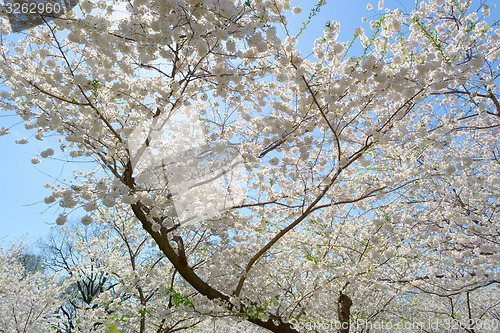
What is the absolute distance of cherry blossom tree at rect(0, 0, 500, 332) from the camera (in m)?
3.49

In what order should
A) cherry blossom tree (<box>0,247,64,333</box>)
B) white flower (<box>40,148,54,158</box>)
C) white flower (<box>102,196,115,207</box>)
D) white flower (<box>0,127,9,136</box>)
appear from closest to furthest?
1. white flower (<box>102,196,115,207</box>)
2. white flower (<box>40,148,54,158</box>)
3. white flower (<box>0,127,9,136</box>)
4. cherry blossom tree (<box>0,247,64,333</box>)

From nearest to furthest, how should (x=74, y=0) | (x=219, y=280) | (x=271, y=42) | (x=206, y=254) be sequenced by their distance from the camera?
(x=74, y=0) < (x=271, y=42) < (x=219, y=280) < (x=206, y=254)

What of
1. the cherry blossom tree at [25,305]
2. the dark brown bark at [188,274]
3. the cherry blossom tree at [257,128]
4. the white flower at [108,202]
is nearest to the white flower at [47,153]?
the cherry blossom tree at [257,128]

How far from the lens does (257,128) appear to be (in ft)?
15.8

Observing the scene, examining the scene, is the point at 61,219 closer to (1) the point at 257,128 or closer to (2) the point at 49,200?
(2) the point at 49,200

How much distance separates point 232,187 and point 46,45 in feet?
11.3

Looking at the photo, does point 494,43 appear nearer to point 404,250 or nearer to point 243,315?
point 404,250

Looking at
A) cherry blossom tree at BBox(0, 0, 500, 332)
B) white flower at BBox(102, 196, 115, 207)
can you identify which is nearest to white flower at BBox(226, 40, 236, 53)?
cherry blossom tree at BBox(0, 0, 500, 332)

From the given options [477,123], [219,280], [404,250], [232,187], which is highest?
[477,123]

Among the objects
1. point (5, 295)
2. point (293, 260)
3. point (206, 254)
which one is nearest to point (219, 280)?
point (206, 254)

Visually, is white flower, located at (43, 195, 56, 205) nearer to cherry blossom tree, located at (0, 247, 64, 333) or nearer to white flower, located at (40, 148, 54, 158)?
white flower, located at (40, 148, 54, 158)

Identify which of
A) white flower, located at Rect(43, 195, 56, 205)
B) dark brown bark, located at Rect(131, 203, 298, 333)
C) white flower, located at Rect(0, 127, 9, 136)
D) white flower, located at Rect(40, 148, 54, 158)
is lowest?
dark brown bark, located at Rect(131, 203, 298, 333)

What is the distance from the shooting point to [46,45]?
12.6ft

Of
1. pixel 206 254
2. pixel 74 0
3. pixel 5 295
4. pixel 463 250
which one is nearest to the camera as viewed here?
pixel 74 0
